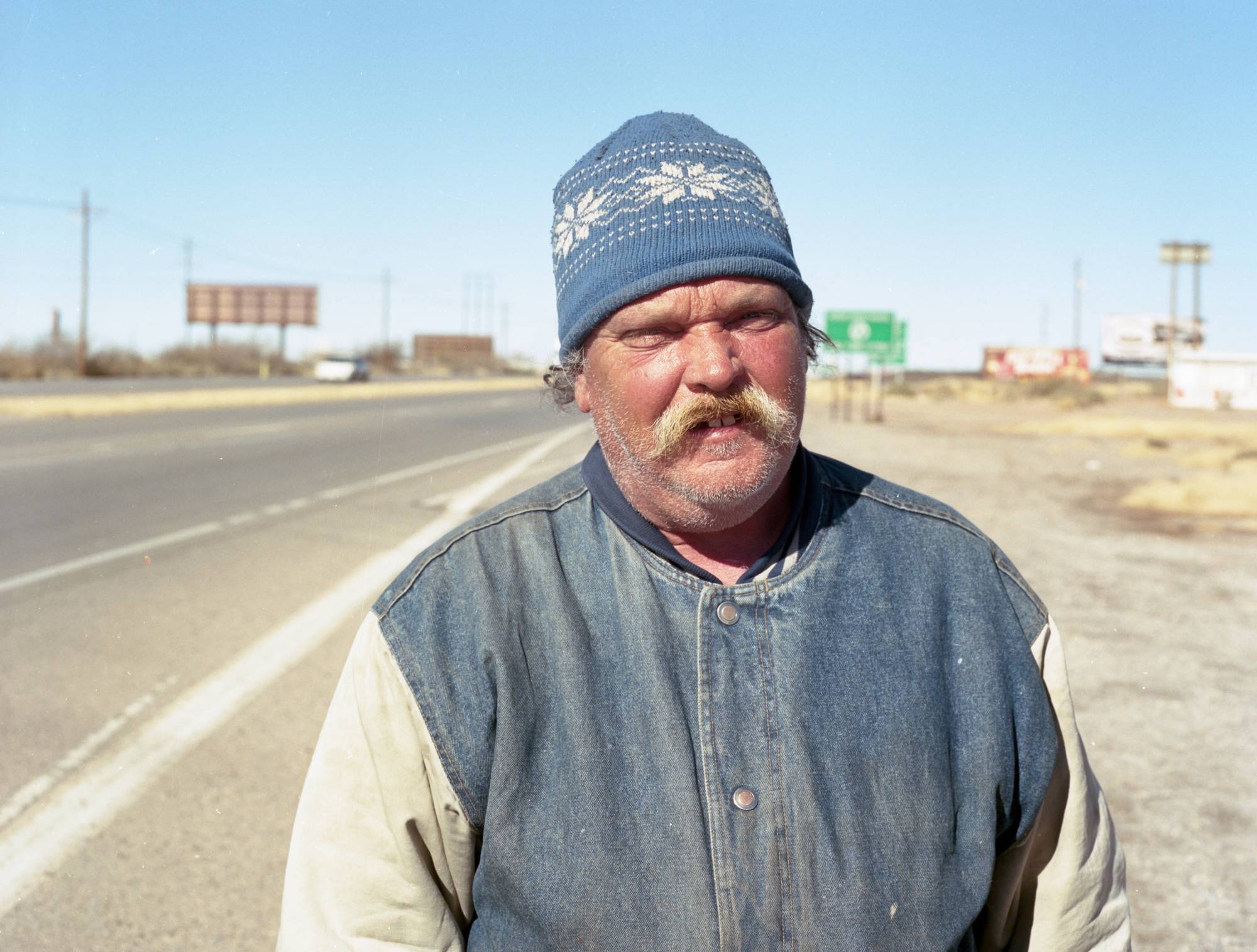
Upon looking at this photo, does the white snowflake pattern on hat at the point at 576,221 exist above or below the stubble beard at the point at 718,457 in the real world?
above

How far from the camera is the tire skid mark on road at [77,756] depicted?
4.08 metres

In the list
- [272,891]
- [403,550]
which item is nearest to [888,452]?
[403,550]

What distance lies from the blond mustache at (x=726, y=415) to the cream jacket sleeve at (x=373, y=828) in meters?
0.53

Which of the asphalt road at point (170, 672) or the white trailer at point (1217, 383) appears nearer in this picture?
the asphalt road at point (170, 672)

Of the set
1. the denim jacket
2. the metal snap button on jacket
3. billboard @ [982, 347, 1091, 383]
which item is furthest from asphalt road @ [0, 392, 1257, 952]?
billboard @ [982, 347, 1091, 383]

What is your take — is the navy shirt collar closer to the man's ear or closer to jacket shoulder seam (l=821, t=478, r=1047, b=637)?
jacket shoulder seam (l=821, t=478, r=1047, b=637)

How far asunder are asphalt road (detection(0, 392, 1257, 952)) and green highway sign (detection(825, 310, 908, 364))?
1207 cm

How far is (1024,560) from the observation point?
30.3 feet

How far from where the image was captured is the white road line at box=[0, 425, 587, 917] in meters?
3.72

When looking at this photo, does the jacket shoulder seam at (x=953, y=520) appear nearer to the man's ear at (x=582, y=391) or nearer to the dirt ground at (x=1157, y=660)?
the man's ear at (x=582, y=391)

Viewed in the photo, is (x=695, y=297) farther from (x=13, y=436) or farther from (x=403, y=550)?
(x=13, y=436)

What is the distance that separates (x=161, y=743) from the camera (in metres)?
4.72

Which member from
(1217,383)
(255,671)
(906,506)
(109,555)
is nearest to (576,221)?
(906,506)

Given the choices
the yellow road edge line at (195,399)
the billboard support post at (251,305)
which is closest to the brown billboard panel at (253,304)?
the billboard support post at (251,305)
